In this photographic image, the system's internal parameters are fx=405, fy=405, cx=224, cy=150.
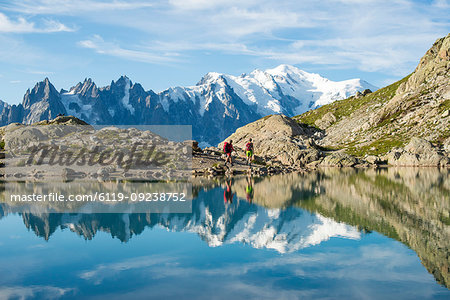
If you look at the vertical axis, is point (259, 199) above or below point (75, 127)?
below

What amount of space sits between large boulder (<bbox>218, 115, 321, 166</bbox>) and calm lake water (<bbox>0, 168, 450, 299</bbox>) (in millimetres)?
56879

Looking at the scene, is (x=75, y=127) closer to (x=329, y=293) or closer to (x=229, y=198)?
(x=229, y=198)

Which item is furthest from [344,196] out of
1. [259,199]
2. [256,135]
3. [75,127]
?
[256,135]

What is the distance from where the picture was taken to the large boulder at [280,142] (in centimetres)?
8331

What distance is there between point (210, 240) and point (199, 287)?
19.8ft

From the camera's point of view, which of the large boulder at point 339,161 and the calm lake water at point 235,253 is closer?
the calm lake water at point 235,253

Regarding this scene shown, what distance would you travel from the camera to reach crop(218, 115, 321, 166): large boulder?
8331cm

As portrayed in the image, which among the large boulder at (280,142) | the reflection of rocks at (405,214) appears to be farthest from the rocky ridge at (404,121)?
the reflection of rocks at (405,214)

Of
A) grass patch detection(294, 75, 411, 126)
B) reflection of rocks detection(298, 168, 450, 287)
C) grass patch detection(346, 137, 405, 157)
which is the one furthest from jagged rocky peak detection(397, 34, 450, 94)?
reflection of rocks detection(298, 168, 450, 287)

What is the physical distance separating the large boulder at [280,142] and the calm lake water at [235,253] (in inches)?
2239

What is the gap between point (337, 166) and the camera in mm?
82938

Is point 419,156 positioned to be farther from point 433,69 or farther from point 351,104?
point 351,104

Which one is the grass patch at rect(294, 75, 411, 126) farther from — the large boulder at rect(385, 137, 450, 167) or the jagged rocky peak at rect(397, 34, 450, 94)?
the large boulder at rect(385, 137, 450, 167)

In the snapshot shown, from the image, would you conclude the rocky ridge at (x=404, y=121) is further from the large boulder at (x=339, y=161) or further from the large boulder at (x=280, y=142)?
the large boulder at (x=280, y=142)
